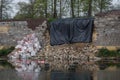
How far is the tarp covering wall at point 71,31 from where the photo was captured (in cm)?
3691

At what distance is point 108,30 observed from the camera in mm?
36531

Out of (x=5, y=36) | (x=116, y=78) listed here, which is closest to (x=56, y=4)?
(x=5, y=36)

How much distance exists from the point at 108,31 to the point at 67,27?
387 centimetres

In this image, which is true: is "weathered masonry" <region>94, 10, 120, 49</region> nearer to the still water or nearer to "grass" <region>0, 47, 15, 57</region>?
"grass" <region>0, 47, 15, 57</region>

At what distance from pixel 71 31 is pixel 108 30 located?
341 centimetres

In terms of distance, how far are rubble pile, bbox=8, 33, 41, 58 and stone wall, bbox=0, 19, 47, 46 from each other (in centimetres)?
81

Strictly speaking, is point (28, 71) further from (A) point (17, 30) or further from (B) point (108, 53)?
(A) point (17, 30)

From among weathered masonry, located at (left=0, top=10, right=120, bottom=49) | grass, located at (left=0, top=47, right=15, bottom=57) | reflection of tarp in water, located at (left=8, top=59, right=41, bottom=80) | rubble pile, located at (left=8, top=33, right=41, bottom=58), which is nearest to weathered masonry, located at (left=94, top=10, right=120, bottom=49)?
weathered masonry, located at (left=0, top=10, right=120, bottom=49)

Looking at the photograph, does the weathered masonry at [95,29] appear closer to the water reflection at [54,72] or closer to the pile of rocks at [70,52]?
the pile of rocks at [70,52]

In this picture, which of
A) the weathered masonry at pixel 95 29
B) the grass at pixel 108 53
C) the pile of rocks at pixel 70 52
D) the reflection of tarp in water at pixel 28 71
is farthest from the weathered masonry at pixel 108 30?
the reflection of tarp in water at pixel 28 71

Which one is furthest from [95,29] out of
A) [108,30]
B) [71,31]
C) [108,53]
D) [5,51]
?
[5,51]

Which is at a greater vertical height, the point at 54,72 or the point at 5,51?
the point at 54,72

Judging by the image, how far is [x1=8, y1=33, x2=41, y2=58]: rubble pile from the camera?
38.0 m

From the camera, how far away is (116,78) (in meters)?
16.2
